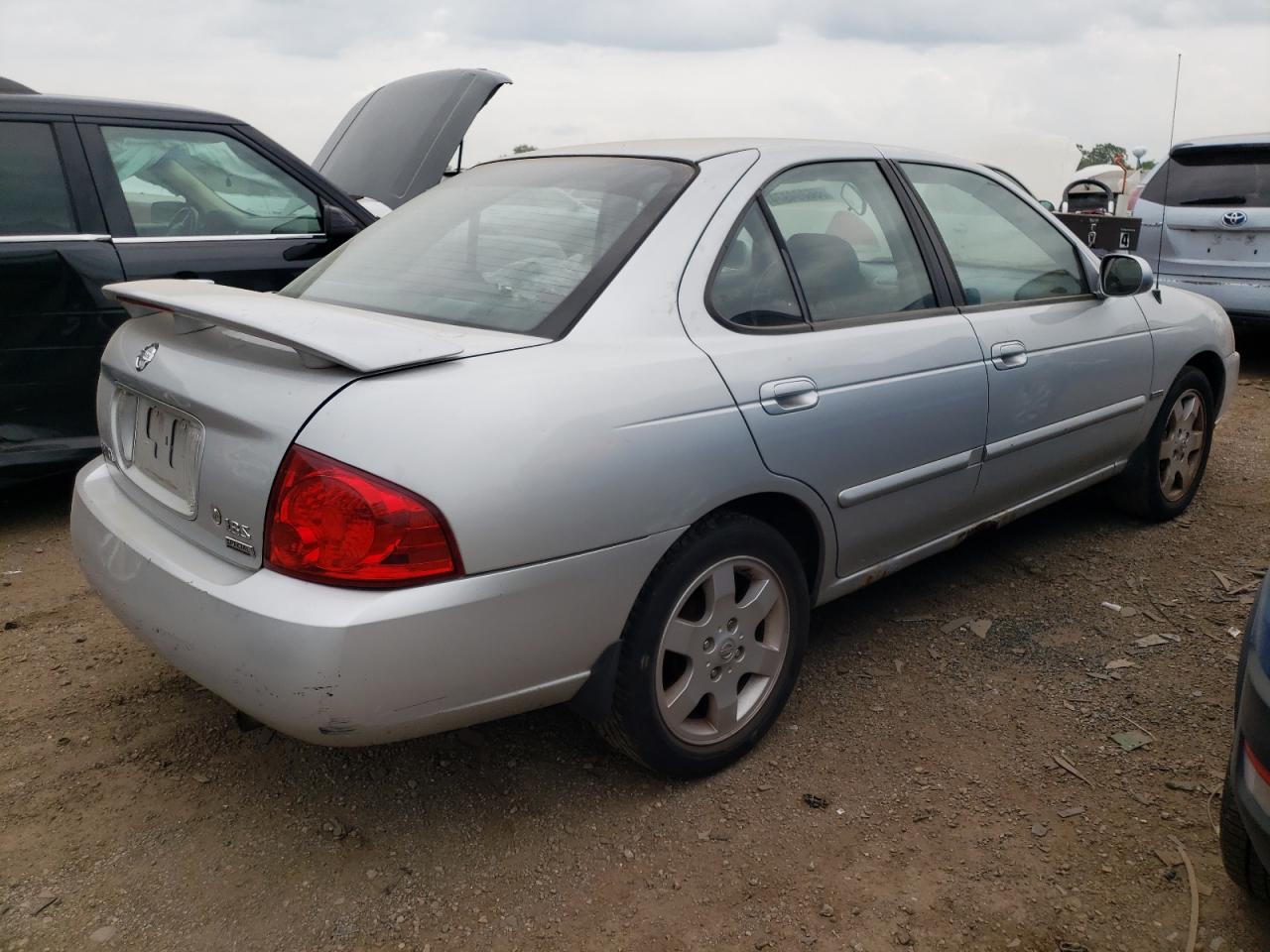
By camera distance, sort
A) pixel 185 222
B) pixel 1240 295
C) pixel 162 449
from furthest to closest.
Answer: pixel 1240 295
pixel 185 222
pixel 162 449

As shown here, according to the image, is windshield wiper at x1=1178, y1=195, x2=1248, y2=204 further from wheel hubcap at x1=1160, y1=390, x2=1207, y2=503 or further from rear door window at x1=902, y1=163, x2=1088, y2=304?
rear door window at x1=902, y1=163, x2=1088, y2=304

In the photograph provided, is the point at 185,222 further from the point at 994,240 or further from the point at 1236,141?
the point at 1236,141

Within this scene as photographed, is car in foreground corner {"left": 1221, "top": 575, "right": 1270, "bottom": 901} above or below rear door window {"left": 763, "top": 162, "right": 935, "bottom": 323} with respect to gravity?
below

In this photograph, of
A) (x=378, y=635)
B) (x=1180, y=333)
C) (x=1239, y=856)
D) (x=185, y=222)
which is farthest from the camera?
(x=185, y=222)

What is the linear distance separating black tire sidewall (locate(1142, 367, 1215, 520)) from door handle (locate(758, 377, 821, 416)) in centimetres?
211

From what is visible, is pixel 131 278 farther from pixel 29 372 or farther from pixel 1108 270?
pixel 1108 270

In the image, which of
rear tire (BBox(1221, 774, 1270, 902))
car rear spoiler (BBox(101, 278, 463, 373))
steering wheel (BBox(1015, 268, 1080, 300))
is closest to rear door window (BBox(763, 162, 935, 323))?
steering wheel (BBox(1015, 268, 1080, 300))

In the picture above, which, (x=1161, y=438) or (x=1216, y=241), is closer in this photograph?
(x=1161, y=438)

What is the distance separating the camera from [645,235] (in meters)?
2.44

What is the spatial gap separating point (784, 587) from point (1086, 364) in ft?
5.09

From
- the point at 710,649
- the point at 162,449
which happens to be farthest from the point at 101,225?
the point at 710,649

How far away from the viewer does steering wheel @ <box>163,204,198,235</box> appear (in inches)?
173

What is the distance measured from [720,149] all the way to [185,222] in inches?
104

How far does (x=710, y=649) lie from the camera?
2490mm
